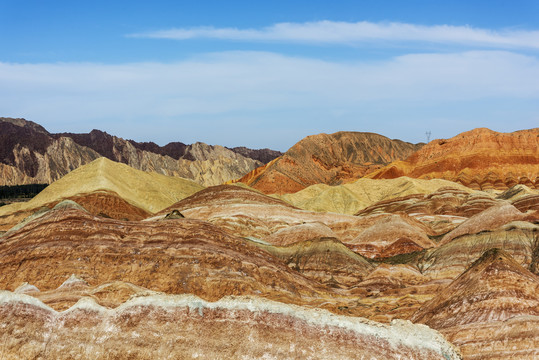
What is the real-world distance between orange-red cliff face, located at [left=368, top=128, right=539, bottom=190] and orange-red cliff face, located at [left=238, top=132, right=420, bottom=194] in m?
17.5

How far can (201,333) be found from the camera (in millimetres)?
17922

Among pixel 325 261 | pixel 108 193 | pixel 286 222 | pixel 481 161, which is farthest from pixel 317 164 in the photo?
pixel 325 261

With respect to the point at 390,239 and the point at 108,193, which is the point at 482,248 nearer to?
the point at 390,239

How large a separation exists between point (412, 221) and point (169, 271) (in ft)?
137

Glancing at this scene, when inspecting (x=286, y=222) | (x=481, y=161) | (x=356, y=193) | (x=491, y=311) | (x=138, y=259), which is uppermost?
(x=481, y=161)

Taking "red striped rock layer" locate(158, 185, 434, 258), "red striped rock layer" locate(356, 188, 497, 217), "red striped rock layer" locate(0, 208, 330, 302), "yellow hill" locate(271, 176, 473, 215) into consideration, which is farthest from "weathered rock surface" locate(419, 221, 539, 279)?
"yellow hill" locate(271, 176, 473, 215)

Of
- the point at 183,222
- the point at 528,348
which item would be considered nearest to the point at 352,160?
the point at 183,222

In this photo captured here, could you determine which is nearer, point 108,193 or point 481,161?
point 108,193

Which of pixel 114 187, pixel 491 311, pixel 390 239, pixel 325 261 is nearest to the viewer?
pixel 491 311

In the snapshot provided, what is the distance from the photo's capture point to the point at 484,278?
2489 cm

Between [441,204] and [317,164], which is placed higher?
[317,164]

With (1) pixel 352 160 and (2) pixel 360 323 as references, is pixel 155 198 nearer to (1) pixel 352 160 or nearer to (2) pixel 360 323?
(2) pixel 360 323

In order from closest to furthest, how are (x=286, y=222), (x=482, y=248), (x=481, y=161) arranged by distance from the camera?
1. (x=482, y=248)
2. (x=286, y=222)
3. (x=481, y=161)

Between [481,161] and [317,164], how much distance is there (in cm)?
4761
